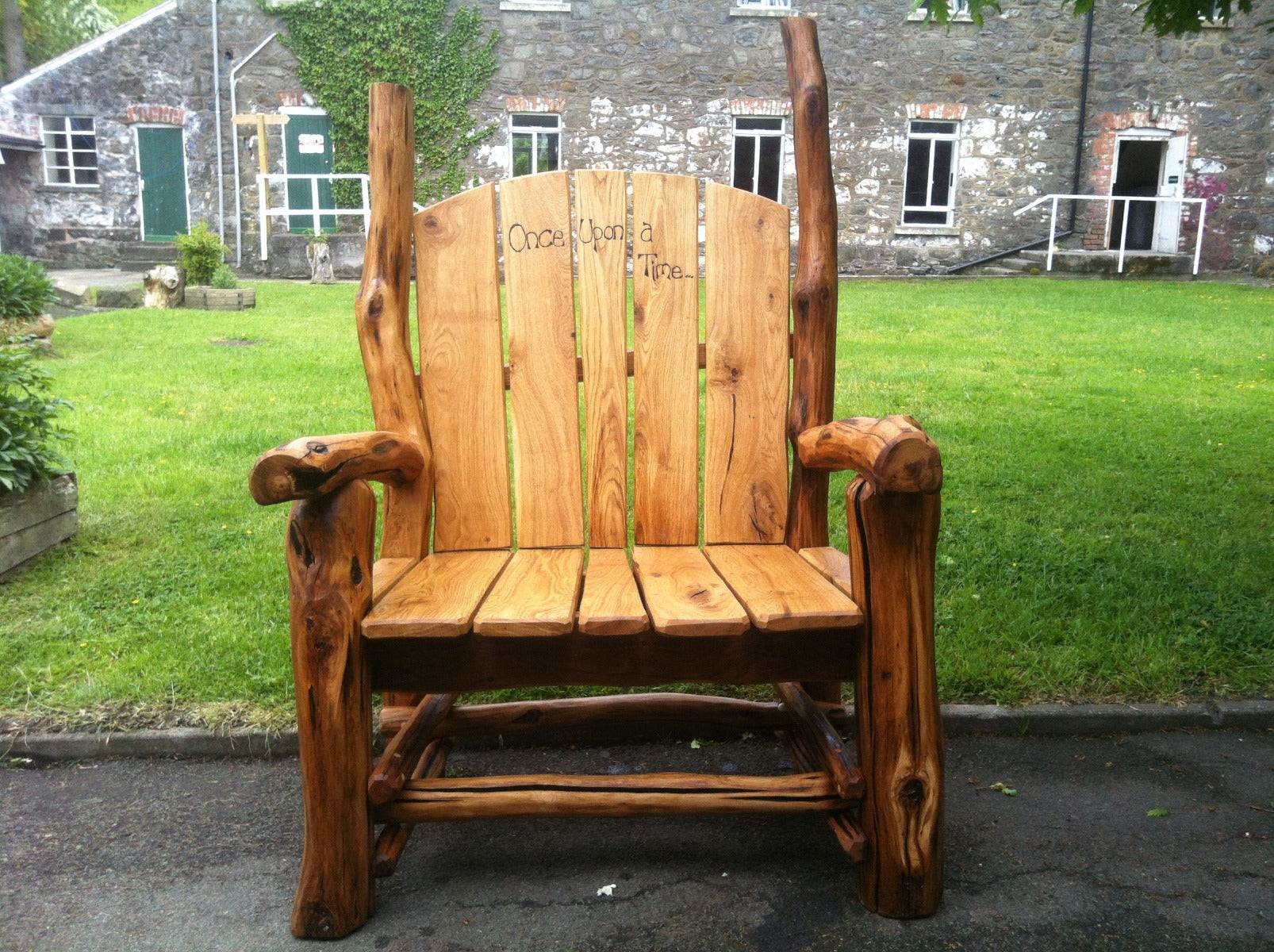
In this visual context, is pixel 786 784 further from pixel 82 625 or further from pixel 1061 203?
pixel 1061 203

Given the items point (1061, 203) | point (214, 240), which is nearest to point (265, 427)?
point (214, 240)

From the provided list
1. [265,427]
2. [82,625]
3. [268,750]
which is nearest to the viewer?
[268,750]

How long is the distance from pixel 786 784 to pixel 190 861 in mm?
1121

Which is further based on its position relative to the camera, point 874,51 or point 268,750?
point 874,51

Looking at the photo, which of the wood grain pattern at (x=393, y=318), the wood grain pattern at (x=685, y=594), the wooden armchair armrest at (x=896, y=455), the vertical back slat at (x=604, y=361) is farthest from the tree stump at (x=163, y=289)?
the wooden armchair armrest at (x=896, y=455)

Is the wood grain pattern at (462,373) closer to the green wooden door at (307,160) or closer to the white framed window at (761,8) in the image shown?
the green wooden door at (307,160)

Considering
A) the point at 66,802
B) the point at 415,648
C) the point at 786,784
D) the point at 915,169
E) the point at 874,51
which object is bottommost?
the point at 66,802

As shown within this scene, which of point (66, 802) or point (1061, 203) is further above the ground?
point (1061, 203)

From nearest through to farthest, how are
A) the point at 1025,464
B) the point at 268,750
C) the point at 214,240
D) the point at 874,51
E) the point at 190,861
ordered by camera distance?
1. the point at 190,861
2. the point at 268,750
3. the point at 1025,464
4. the point at 214,240
5. the point at 874,51

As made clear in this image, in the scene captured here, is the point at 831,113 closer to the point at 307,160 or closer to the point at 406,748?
the point at 307,160

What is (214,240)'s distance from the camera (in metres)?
11.8

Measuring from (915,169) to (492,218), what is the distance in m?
14.8

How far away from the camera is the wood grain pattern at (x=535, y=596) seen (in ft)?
5.59

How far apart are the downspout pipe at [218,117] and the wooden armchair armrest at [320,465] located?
1455 centimetres
